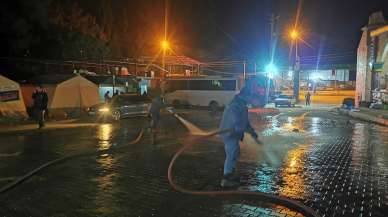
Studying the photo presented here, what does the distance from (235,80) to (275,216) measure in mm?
26273

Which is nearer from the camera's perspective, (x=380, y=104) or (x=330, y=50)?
(x=380, y=104)

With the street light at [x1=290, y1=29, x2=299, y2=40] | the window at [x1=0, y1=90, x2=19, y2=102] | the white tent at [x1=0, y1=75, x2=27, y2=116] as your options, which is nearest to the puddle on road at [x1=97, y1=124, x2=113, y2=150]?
the white tent at [x1=0, y1=75, x2=27, y2=116]

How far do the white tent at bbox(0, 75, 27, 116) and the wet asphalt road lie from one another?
28.8ft

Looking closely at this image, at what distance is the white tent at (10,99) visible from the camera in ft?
70.6

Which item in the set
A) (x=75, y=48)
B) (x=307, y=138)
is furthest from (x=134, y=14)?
(x=307, y=138)

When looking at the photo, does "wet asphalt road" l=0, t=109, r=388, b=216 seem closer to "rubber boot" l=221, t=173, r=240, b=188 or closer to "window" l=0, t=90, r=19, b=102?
"rubber boot" l=221, t=173, r=240, b=188

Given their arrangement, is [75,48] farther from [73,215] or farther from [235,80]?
[73,215]

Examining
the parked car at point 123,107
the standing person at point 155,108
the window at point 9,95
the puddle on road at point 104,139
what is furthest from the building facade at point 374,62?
the window at point 9,95

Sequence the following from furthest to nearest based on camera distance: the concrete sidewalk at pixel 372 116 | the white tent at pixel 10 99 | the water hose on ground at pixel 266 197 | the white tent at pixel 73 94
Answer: the white tent at pixel 73 94, the white tent at pixel 10 99, the concrete sidewalk at pixel 372 116, the water hose on ground at pixel 266 197

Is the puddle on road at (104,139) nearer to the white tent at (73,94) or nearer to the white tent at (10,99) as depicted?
the white tent at (10,99)

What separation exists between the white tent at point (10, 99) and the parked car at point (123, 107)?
3993 mm

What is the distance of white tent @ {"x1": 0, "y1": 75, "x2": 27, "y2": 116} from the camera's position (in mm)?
21531

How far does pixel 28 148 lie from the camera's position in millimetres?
12000

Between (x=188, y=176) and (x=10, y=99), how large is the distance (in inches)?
688
